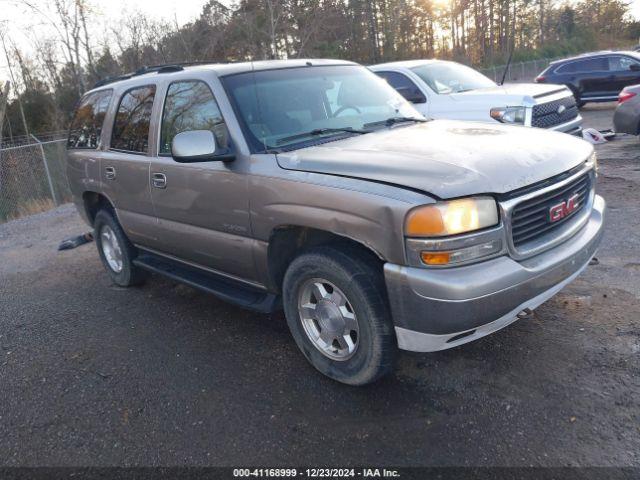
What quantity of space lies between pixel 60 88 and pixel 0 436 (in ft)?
104

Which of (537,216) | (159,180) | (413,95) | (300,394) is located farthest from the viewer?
(413,95)

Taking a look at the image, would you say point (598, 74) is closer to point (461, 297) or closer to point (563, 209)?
point (563, 209)

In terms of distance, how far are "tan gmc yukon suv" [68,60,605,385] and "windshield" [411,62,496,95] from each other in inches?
165

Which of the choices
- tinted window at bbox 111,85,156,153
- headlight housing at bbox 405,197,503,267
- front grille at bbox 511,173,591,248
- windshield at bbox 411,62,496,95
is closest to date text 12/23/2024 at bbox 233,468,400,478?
headlight housing at bbox 405,197,503,267

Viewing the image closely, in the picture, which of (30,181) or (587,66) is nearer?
(30,181)

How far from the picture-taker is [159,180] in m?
4.36

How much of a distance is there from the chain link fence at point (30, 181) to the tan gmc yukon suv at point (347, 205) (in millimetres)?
8984

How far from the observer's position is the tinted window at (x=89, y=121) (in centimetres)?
540

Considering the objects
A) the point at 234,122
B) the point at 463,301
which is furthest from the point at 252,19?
the point at 463,301

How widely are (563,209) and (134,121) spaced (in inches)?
140

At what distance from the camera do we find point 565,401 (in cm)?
300

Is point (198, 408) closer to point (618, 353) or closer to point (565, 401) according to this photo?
point (565, 401)

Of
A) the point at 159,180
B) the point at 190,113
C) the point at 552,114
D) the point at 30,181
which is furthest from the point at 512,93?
the point at 30,181

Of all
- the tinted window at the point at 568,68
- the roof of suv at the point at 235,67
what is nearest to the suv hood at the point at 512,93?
the roof of suv at the point at 235,67
